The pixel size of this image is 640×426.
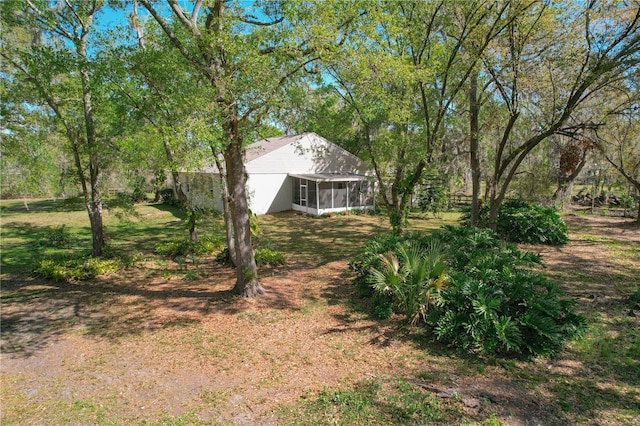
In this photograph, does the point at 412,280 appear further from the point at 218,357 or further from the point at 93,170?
the point at 93,170

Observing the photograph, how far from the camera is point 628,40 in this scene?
8.48m

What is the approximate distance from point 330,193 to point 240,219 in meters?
14.0

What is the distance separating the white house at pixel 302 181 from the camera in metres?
21.1

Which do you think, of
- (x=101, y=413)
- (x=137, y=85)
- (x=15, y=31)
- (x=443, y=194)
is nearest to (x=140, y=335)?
(x=101, y=413)

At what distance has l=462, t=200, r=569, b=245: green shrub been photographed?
503 inches

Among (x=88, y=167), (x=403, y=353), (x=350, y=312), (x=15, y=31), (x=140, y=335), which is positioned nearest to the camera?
(x=403, y=353)

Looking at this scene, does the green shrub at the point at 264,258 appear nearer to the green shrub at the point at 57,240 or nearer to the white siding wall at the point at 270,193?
the green shrub at the point at 57,240

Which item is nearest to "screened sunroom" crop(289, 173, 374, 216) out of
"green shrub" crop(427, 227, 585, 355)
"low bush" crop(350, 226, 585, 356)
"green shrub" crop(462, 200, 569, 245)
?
"green shrub" crop(462, 200, 569, 245)

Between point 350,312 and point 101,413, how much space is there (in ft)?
14.3

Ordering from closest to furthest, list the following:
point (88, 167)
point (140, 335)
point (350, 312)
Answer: point (140, 335)
point (350, 312)
point (88, 167)

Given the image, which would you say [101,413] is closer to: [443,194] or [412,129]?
[412,129]

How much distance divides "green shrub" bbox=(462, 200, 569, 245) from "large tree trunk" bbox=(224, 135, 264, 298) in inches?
383

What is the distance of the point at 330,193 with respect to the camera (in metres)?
21.4

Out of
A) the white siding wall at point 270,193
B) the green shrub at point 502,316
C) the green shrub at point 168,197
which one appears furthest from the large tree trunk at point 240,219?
the green shrub at point 168,197
